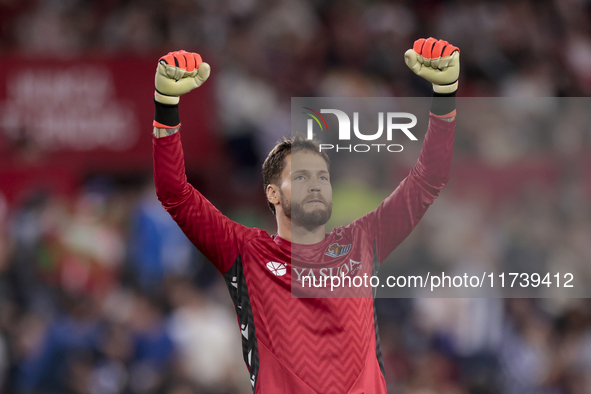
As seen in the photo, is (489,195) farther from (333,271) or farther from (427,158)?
(333,271)

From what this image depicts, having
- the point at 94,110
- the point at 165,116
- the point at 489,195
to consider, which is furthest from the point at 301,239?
the point at 94,110

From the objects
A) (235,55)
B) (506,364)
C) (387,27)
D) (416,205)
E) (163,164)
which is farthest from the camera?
(387,27)

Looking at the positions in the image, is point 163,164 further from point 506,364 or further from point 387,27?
point 387,27

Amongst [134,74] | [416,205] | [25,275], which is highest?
[134,74]

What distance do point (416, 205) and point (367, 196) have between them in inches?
61.1

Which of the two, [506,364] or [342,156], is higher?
[342,156]

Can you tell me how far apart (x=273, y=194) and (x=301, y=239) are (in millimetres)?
262

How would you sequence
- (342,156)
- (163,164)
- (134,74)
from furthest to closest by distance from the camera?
(134,74) < (342,156) < (163,164)

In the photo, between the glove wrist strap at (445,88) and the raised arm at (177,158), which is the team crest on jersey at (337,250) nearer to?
the raised arm at (177,158)

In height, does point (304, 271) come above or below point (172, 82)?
below

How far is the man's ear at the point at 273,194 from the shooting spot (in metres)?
3.77

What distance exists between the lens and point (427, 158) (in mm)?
3648

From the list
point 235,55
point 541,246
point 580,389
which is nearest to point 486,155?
point 541,246

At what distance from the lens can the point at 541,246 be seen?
708cm
